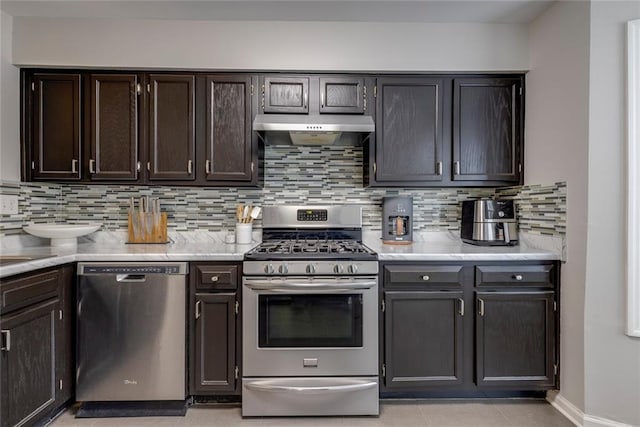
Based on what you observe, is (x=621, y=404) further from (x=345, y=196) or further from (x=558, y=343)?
(x=345, y=196)

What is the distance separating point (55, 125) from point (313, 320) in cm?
216

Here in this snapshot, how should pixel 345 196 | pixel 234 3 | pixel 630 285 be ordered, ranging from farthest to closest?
pixel 345 196, pixel 234 3, pixel 630 285

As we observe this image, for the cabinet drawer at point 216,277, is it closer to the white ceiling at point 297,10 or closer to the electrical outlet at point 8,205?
the electrical outlet at point 8,205

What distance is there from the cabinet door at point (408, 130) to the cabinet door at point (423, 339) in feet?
2.77

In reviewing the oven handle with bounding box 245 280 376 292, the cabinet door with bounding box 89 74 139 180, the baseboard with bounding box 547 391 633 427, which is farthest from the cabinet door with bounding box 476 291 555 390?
the cabinet door with bounding box 89 74 139 180

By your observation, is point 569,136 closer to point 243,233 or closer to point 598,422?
point 598,422

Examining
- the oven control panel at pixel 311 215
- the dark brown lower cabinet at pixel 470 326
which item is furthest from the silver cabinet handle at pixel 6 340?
the dark brown lower cabinet at pixel 470 326

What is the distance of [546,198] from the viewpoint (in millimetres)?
2291

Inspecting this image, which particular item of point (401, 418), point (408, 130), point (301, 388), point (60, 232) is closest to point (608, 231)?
point (408, 130)

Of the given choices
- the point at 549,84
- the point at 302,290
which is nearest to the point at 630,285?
the point at 549,84


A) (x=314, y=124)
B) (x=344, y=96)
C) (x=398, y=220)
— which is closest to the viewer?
(x=314, y=124)

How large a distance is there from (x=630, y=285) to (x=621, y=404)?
642mm

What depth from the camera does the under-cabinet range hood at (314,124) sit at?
2.23 metres

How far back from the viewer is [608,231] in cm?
A: 190
